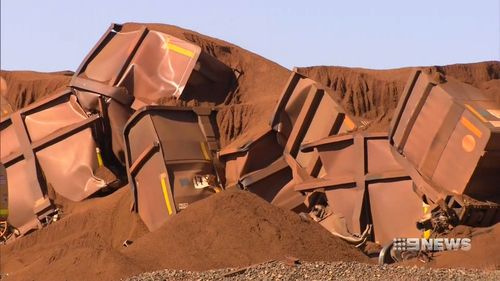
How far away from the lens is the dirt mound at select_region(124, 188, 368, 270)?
10.8m

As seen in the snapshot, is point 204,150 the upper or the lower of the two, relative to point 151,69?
lower

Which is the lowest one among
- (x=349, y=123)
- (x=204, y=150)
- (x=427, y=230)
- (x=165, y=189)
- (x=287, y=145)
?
(x=165, y=189)

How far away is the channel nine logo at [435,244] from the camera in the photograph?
11125 mm

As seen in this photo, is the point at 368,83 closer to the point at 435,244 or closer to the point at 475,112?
the point at 475,112

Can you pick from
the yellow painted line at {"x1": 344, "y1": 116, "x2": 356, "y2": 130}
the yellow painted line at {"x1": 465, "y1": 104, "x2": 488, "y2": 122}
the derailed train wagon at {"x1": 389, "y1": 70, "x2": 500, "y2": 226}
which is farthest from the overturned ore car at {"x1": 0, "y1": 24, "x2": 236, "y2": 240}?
the yellow painted line at {"x1": 465, "y1": 104, "x2": 488, "y2": 122}

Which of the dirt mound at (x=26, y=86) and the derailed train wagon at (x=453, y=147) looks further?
the dirt mound at (x=26, y=86)

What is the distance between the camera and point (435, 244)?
36.7 ft

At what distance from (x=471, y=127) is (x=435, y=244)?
1.35m

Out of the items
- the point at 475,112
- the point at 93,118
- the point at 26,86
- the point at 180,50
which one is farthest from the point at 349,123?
the point at 26,86

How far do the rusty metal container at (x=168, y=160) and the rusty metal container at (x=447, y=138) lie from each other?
2936 millimetres

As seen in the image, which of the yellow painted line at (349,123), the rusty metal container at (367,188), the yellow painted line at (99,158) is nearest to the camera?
the rusty metal container at (367,188)

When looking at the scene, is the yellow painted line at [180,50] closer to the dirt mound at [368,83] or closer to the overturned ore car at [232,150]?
the overturned ore car at [232,150]

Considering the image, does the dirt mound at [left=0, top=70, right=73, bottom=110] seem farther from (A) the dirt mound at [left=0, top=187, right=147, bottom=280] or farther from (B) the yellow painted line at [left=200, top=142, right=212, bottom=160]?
(B) the yellow painted line at [left=200, top=142, right=212, bottom=160]

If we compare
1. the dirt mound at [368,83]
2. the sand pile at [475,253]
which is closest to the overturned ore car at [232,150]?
the sand pile at [475,253]
